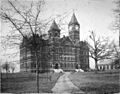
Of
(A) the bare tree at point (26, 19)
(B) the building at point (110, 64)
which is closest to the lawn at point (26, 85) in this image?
(A) the bare tree at point (26, 19)

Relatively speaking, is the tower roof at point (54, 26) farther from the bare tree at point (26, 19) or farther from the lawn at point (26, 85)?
the lawn at point (26, 85)

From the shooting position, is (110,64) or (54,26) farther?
(110,64)

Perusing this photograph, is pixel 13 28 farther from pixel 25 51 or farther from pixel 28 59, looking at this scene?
pixel 28 59

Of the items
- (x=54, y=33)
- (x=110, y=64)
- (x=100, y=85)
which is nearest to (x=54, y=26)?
(x=54, y=33)

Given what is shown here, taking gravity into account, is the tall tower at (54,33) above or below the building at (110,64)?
above

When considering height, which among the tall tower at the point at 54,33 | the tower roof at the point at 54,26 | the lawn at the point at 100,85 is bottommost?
the lawn at the point at 100,85

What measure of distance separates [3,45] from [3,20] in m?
1.24

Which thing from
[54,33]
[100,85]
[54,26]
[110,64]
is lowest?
[100,85]

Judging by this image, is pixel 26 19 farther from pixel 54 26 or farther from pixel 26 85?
pixel 26 85

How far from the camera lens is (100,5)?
9617mm

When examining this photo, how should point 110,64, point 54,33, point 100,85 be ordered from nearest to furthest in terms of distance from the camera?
point 54,33
point 100,85
point 110,64

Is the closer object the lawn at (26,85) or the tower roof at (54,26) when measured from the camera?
the tower roof at (54,26)

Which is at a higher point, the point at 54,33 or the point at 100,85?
Answer: the point at 54,33

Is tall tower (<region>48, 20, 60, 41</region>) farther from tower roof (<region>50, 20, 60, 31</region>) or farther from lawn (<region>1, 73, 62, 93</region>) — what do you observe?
lawn (<region>1, 73, 62, 93</region>)
